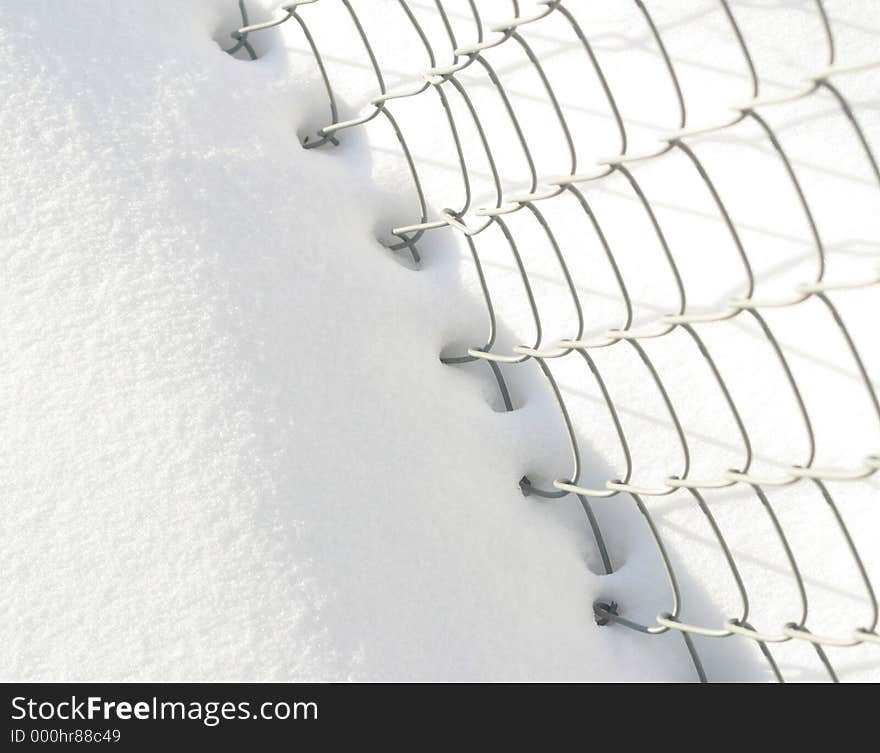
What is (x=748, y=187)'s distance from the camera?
1.42m

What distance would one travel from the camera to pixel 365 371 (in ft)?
4.37

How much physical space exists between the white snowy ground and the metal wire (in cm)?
2

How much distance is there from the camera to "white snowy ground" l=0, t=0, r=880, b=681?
3.76 feet

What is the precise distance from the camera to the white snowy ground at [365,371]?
Result: 1.15 meters

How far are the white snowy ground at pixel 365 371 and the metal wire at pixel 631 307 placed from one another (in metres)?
0.02

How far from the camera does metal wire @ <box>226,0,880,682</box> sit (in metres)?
1.07

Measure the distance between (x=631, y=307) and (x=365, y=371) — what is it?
32 cm

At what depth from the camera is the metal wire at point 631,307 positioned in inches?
42.0

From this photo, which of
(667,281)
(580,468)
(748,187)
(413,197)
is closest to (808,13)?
(748,187)

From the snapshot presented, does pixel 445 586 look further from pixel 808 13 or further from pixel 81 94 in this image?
pixel 808 13

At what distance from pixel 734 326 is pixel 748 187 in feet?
0.63

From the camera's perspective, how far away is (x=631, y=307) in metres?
1.23

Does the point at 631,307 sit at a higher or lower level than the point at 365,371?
higher
